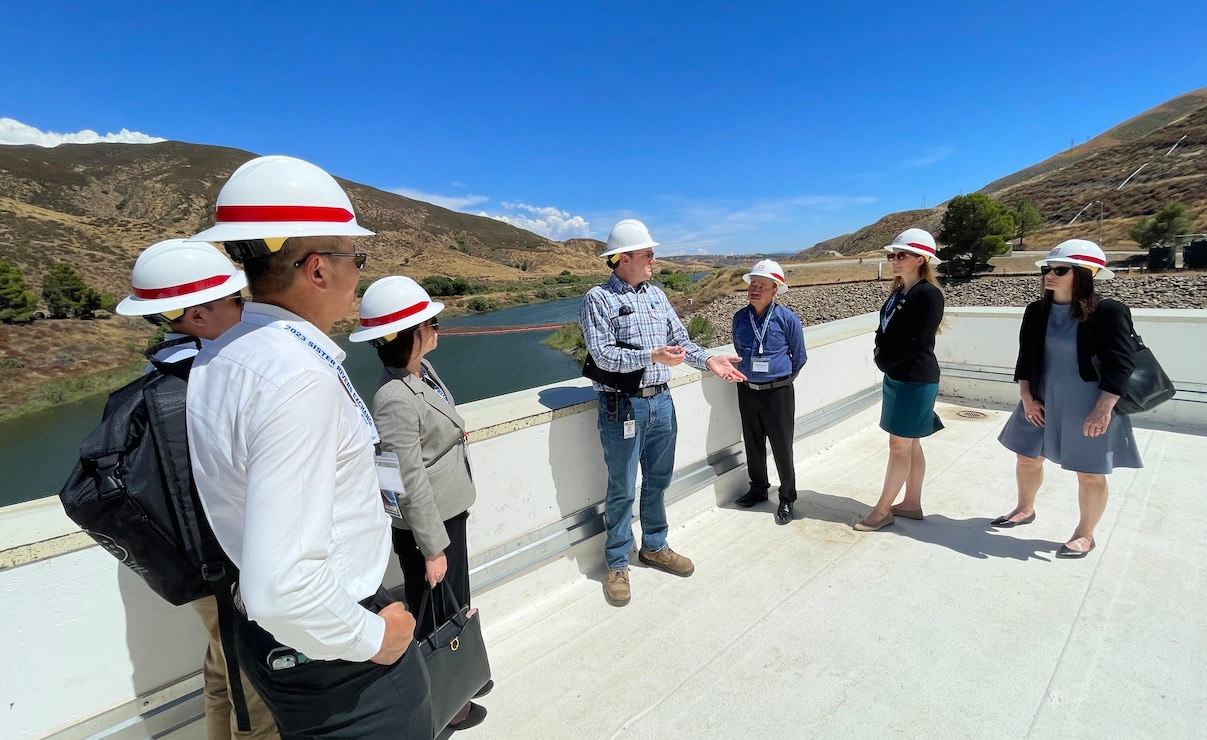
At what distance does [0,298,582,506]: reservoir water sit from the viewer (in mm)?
17344

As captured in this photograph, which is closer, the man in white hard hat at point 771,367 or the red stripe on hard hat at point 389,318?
the red stripe on hard hat at point 389,318

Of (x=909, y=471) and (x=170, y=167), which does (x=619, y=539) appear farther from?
(x=170, y=167)

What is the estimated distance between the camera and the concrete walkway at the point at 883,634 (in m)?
1.78

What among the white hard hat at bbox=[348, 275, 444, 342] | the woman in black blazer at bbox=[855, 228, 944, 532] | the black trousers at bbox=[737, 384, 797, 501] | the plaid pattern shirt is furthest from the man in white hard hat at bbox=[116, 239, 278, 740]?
the woman in black blazer at bbox=[855, 228, 944, 532]

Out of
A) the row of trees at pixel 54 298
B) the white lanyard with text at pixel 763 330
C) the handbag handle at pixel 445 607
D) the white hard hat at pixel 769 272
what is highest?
the row of trees at pixel 54 298

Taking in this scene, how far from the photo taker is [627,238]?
8.29ft

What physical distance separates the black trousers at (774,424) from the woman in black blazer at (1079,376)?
1148mm

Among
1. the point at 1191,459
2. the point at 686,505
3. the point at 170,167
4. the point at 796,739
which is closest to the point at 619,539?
the point at 686,505

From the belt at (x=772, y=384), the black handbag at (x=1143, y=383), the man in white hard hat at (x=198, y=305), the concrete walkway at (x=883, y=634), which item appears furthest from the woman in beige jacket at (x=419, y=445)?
the black handbag at (x=1143, y=383)

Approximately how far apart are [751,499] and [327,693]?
2747 millimetres

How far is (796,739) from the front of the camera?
171cm

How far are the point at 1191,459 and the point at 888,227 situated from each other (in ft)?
357

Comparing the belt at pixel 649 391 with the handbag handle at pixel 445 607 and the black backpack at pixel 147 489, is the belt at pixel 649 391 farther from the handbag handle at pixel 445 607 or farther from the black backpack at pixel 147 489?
the black backpack at pixel 147 489

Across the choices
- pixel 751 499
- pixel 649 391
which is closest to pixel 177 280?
pixel 649 391
